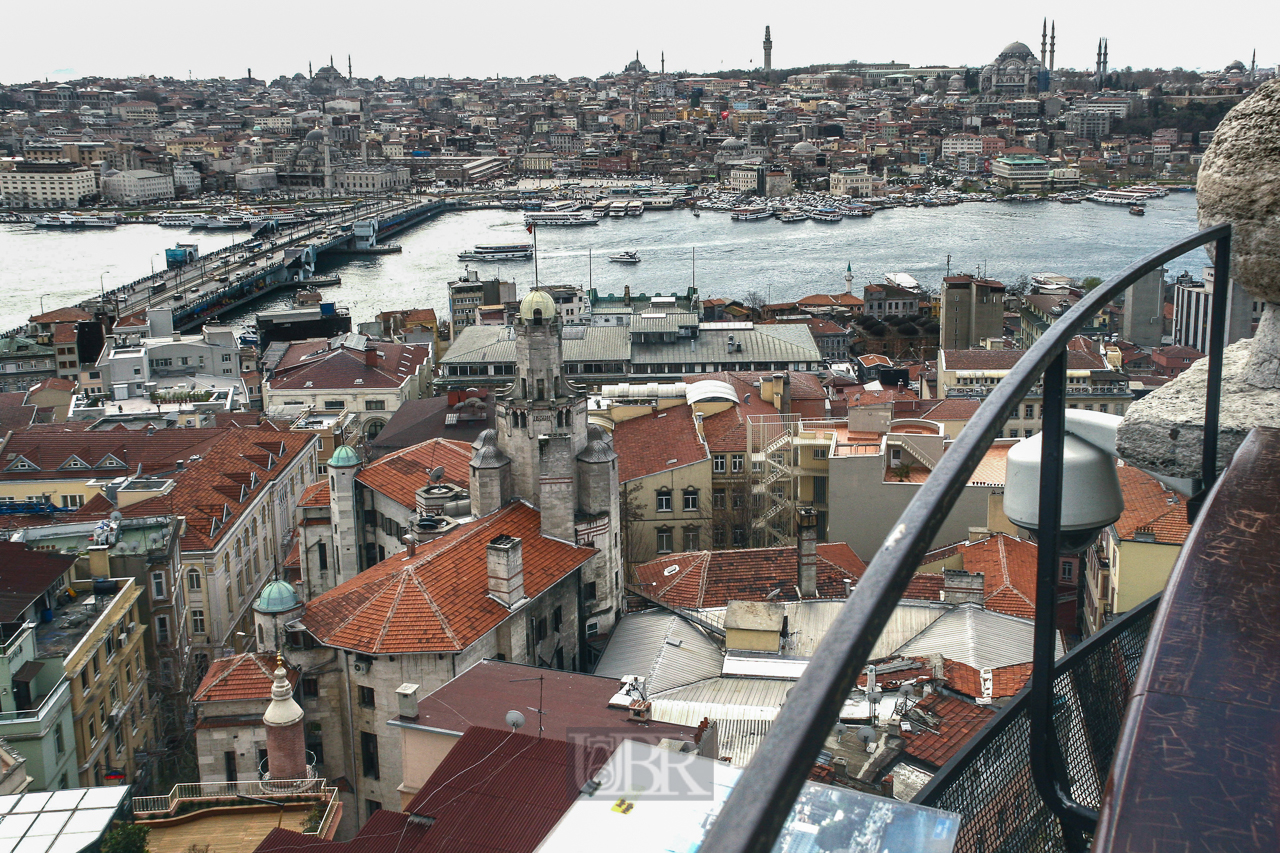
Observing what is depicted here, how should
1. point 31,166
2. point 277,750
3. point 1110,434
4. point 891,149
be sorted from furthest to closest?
point 891,149 → point 31,166 → point 277,750 → point 1110,434

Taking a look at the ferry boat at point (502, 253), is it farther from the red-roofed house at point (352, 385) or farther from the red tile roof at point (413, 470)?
the red tile roof at point (413, 470)

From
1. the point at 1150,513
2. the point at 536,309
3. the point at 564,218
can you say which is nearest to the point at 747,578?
the point at 536,309

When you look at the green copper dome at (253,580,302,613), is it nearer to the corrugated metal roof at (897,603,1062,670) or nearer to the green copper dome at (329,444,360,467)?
the green copper dome at (329,444,360,467)

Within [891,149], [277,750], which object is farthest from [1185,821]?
[891,149]

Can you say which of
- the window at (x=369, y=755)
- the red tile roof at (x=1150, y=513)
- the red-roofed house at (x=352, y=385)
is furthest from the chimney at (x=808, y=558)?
the red-roofed house at (x=352, y=385)

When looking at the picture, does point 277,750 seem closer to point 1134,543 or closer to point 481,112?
point 1134,543

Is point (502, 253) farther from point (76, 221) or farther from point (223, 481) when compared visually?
point (223, 481)
